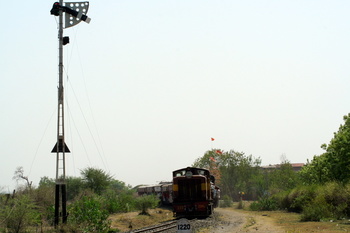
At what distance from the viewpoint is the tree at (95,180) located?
55594 millimetres

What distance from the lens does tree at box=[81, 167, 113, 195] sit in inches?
2189

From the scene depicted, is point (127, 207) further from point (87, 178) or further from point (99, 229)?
point (99, 229)

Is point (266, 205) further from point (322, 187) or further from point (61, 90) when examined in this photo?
point (61, 90)

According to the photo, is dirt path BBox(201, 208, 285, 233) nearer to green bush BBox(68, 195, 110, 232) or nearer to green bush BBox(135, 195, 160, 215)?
green bush BBox(68, 195, 110, 232)

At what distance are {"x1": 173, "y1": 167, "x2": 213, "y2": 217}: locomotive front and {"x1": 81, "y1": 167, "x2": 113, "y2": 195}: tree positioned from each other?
27.6 metres

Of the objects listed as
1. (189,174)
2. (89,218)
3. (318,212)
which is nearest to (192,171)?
(189,174)

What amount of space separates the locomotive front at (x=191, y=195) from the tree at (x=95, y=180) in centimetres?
2759

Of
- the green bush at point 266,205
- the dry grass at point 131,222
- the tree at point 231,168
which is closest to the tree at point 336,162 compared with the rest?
the green bush at point 266,205

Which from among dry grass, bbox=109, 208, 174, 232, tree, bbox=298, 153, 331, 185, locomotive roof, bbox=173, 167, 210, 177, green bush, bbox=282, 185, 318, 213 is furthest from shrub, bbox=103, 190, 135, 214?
tree, bbox=298, 153, 331, 185

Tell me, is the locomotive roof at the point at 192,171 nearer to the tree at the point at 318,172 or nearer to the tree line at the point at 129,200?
the tree line at the point at 129,200

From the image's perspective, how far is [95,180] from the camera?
5566 cm

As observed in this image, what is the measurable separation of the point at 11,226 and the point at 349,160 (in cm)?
2526

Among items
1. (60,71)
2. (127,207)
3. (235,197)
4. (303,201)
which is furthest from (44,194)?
(235,197)

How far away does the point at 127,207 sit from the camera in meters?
41.6
